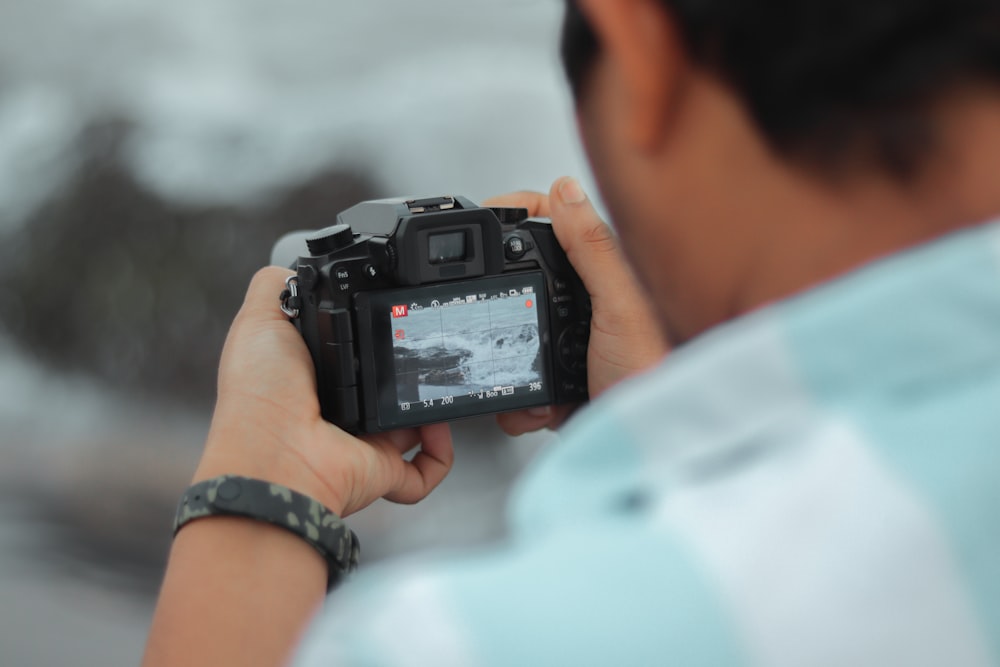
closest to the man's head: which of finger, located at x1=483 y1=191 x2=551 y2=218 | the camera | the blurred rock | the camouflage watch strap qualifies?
the camouflage watch strap

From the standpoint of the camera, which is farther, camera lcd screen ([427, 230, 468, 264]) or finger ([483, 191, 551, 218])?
finger ([483, 191, 551, 218])

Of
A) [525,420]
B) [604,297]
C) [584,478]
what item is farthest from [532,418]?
[584,478]

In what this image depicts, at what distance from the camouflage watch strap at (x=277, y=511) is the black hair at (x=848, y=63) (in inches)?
14.1

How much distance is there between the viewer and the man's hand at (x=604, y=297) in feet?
2.42

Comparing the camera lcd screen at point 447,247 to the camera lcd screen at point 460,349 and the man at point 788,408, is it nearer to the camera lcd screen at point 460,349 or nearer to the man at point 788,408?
the camera lcd screen at point 460,349

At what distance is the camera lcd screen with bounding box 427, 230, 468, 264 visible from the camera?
0.68 metres

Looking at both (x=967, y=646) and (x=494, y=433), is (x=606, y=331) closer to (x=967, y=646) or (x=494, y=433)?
(x=967, y=646)

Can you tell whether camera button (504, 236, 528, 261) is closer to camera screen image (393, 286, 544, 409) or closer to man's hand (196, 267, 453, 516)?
camera screen image (393, 286, 544, 409)

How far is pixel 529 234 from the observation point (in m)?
0.74

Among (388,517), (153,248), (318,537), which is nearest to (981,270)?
(318,537)

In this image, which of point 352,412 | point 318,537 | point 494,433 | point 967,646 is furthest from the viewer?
point 494,433

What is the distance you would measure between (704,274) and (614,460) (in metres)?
0.07

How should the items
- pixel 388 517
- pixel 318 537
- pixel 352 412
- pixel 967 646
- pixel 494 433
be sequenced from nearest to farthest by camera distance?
pixel 967 646
pixel 318 537
pixel 352 412
pixel 388 517
pixel 494 433

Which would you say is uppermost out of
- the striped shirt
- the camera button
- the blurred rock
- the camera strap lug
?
the striped shirt
